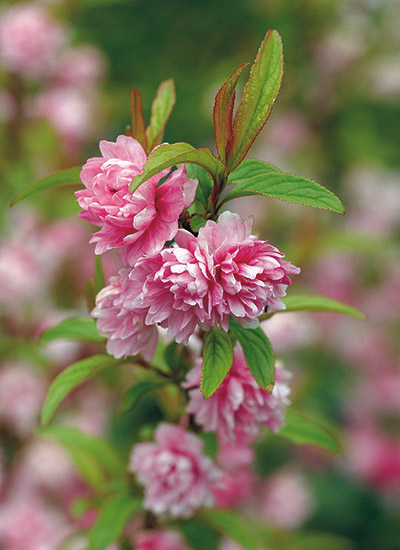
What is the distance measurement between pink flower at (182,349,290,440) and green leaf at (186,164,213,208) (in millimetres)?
161

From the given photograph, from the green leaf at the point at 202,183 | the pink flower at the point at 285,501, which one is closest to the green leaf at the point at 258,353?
the green leaf at the point at 202,183

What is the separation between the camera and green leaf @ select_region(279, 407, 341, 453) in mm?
659

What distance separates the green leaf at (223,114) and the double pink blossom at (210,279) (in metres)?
0.07

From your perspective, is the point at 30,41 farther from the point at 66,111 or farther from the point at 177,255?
the point at 177,255

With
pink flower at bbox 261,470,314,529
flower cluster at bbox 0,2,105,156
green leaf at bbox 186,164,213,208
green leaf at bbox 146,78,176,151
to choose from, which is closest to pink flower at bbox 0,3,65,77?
flower cluster at bbox 0,2,105,156

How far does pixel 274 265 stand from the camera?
1.51 feet

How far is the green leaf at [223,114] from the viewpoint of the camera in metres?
0.49

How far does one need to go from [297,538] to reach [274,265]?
1.03 meters

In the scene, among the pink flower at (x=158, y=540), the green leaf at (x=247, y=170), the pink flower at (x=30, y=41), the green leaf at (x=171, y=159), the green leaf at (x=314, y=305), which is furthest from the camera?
the pink flower at (x=30, y=41)

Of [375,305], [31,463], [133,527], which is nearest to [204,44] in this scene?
[375,305]

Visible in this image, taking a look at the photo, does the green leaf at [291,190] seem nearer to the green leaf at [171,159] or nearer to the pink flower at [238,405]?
the green leaf at [171,159]

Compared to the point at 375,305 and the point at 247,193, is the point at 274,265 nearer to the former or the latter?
the point at 247,193

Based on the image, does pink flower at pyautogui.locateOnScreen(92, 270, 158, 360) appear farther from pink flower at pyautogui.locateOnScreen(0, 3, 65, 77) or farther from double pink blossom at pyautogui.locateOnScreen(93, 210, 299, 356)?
pink flower at pyautogui.locateOnScreen(0, 3, 65, 77)

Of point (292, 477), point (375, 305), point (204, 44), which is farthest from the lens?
point (204, 44)
